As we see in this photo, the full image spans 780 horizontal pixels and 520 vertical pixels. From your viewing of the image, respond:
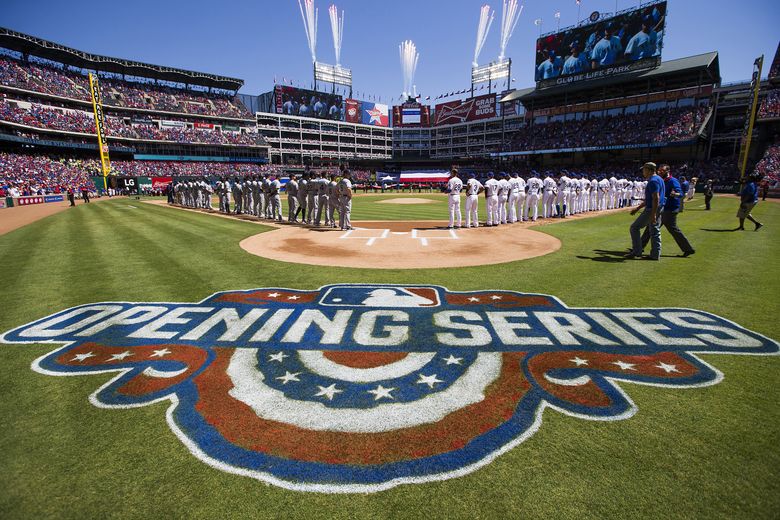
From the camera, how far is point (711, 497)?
2.44m

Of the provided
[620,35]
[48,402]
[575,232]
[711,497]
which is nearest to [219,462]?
[48,402]

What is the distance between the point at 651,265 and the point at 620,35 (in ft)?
200

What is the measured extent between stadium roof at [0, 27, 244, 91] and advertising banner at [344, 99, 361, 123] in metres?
27.8

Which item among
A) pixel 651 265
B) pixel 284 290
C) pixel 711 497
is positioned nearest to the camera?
pixel 711 497

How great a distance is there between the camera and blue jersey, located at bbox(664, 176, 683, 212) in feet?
32.1

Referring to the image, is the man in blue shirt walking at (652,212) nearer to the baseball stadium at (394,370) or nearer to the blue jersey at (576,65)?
the baseball stadium at (394,370)

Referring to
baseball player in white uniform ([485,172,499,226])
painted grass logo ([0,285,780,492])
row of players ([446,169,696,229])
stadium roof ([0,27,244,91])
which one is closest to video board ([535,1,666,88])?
row of players ([446,169,696,229])

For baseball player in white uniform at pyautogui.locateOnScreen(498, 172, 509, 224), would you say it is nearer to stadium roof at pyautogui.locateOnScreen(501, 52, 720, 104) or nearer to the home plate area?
the home plate area

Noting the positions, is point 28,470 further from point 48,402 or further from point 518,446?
point 518,446

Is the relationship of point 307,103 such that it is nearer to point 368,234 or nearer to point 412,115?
point 412,115

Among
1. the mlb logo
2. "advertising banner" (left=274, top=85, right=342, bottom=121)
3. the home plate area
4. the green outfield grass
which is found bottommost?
the green outfield grass

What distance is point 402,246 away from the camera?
1166 centimetres

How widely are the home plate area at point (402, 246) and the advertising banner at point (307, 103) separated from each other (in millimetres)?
84687

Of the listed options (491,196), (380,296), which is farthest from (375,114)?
(380,296)
